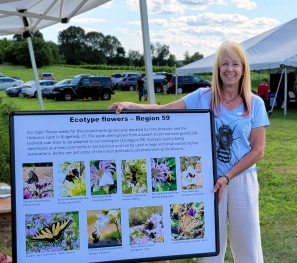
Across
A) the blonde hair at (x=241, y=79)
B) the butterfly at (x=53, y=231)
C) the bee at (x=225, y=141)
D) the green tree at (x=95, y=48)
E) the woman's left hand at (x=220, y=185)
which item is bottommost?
the butterfly at (x=53, y=231)

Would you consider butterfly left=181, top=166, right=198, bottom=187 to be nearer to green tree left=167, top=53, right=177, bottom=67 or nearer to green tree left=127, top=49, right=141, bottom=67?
green tree left=167, top=53, right=177, bottom=67

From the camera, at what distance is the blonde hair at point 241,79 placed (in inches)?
97.5

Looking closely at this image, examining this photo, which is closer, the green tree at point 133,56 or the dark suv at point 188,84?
the dark suv at point 188,84

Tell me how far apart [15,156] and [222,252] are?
1.43 m

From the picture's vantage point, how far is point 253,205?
255 cm

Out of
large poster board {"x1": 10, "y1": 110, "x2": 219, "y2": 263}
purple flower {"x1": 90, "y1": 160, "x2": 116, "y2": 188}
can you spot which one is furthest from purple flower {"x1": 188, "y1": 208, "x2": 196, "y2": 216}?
purple flower {"x1": 90, "y1": 160, "x2": 116, "y2": 188}

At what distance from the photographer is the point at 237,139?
2.50 meters

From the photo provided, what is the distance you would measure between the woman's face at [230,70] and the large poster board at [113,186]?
29cm

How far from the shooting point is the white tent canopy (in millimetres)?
15870

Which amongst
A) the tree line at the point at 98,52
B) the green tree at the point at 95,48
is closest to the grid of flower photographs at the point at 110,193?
the tree line at the point at 98,52

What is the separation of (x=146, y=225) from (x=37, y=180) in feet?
2.06

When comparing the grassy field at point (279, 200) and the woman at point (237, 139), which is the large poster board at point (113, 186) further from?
the grassy field at point (279, 200)

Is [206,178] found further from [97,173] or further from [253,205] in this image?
[97,173]

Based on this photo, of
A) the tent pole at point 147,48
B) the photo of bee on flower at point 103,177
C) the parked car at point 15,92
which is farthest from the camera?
the parked car at point 15,92
